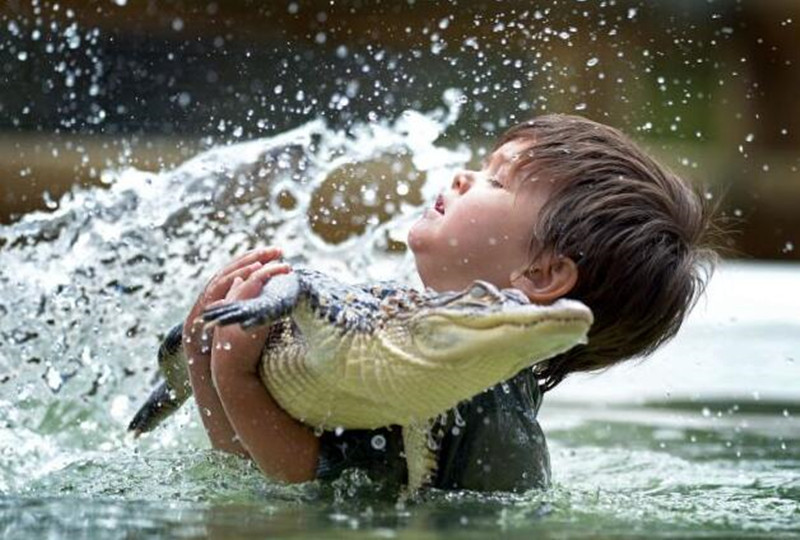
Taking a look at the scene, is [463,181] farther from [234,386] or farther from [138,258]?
[138,258]

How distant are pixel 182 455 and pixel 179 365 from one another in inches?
5.9

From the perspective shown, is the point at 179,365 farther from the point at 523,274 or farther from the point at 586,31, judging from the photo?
the point at 586,31

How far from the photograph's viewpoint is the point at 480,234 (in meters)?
2.48

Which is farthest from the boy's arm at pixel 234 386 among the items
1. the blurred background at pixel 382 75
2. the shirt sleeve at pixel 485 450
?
the blurred background at pixel 382 75

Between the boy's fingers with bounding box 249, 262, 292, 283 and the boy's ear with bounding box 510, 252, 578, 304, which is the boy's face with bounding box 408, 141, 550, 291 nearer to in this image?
the boy's ear with bounding box 510, 252, 578, 304

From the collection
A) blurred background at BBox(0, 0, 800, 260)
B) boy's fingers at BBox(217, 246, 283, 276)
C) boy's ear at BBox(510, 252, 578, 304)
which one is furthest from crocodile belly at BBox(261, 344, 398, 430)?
blurred background at BBox(0, 0, 800, 260)

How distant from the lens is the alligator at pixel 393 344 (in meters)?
1.95

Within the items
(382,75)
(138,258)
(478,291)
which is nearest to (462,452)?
(478,291)

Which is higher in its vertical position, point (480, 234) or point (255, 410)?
point (480, 234)

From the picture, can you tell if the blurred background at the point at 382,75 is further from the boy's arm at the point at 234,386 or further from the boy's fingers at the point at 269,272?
the boy's fingers at the point at 269,272

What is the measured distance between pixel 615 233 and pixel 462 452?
42cm

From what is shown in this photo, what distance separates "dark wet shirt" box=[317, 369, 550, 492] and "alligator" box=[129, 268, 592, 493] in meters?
0.04

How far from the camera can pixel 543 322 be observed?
6.23 feet

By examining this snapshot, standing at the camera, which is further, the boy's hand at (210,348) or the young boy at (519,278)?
the boy's hand at (210,348)
